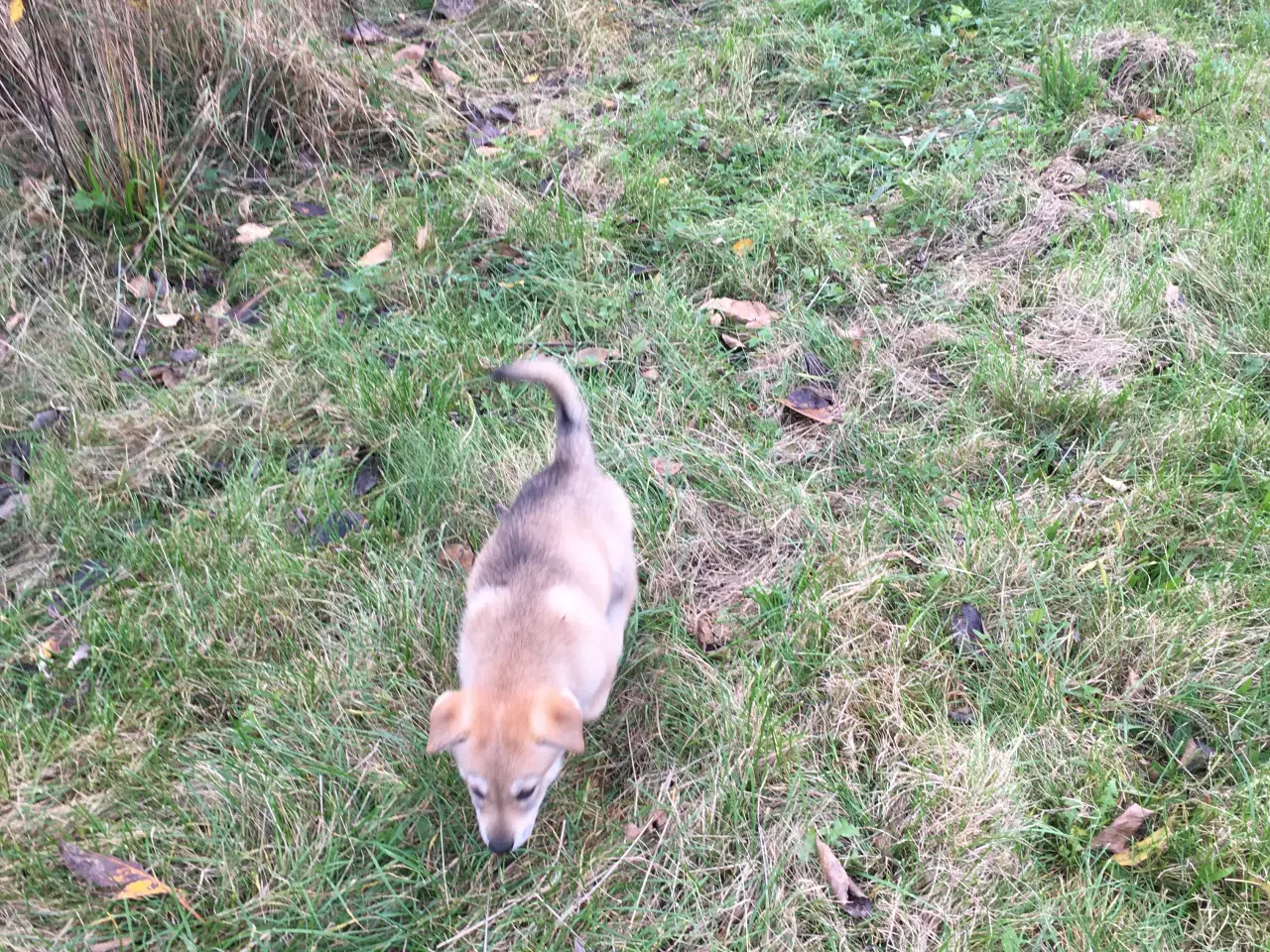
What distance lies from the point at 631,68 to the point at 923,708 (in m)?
4.35

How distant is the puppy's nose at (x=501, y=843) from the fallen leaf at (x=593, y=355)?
207 cm

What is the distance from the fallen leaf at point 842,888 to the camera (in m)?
2.27

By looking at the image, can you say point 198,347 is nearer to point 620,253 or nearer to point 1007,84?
point 620,253

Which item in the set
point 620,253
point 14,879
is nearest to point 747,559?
point 620,253

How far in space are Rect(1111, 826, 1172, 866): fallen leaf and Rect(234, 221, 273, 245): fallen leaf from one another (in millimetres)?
4219

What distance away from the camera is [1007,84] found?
5.08 meters

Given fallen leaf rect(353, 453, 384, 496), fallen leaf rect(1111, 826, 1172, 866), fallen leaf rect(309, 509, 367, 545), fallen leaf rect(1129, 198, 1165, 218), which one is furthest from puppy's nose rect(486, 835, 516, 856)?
fallen leaf rect(1129, 198, 1165, 218)

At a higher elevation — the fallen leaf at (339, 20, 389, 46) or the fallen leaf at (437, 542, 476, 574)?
the fallen leaf at (339, 20, 389, 46)

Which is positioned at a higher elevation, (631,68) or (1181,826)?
(631,68)

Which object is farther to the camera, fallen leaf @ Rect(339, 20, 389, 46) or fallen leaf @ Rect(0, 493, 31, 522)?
fallen leaf @ Rect(339, 20, 389, 46)

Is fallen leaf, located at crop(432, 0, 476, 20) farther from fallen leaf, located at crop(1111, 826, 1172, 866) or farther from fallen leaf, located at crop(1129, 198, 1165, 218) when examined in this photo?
fallen leaf, located at crop(1111, 826, 1172, 866)

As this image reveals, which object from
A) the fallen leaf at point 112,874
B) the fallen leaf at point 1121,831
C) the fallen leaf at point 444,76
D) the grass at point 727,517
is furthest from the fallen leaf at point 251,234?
the fallen leaf at point 1121,831

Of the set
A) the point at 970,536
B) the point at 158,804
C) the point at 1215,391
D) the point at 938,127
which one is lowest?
the point at 158,804

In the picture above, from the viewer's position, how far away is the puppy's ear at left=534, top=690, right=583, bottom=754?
212cm
